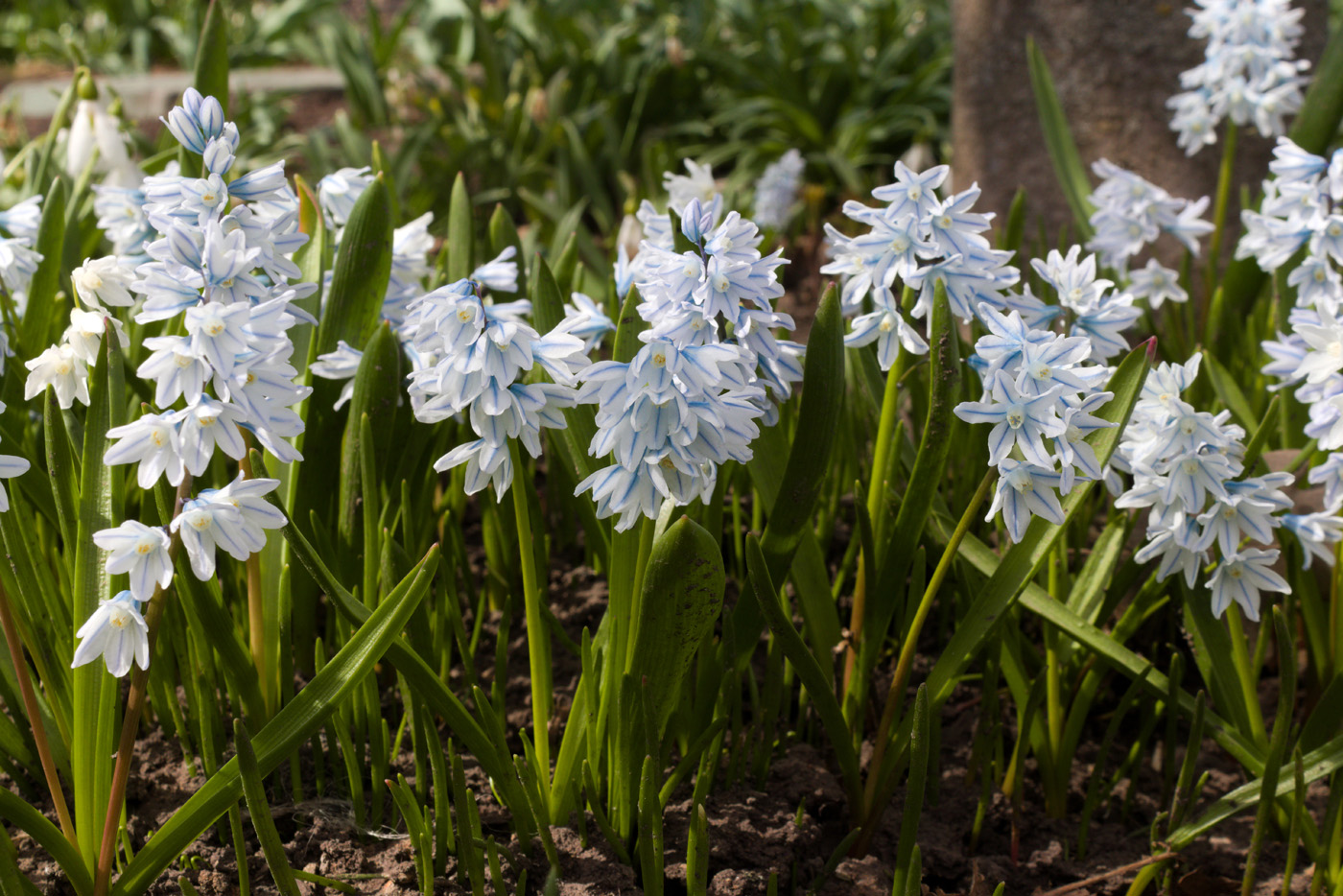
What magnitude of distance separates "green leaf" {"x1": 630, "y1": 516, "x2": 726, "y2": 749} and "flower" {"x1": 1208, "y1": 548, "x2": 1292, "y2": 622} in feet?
2.37

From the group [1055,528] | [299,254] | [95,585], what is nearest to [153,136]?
[299,254]

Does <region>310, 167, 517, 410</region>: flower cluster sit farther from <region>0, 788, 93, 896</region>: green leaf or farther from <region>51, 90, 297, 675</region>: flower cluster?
<region>0, 788, 93, 896</region>: green leaf

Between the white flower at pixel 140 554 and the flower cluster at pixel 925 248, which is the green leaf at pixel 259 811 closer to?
the white flower at pixel 140 554

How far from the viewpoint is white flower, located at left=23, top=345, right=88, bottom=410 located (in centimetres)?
127

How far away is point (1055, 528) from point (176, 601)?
1.27m

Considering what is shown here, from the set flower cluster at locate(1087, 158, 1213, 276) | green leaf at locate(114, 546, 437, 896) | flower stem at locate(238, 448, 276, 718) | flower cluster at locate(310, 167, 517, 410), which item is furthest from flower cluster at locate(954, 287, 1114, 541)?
flower cluster at locate(1087, 158, 1213, 276)

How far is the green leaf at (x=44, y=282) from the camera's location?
5.94 ft

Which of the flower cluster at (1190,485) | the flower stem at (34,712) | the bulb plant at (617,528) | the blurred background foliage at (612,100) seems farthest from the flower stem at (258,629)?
the blurred background foliage at (612,100)

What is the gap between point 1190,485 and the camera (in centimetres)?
135

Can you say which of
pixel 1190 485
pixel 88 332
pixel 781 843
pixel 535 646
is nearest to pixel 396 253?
pixel 88 332

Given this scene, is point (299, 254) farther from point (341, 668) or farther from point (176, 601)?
point (341, 668)

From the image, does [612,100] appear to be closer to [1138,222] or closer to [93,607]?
[1138,222]

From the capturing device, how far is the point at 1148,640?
6.48 feet

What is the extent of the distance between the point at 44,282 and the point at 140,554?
103 cm
